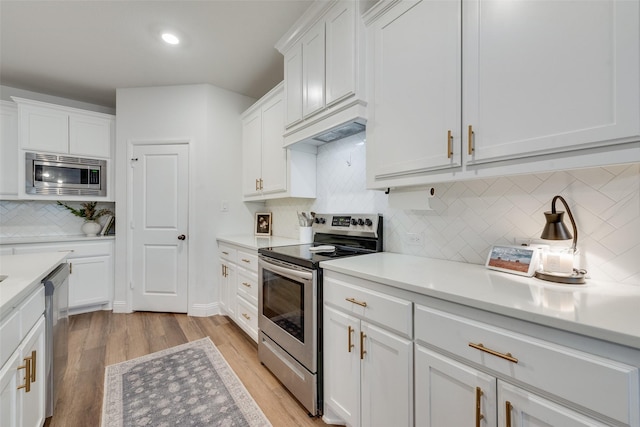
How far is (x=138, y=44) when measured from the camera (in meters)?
2.42

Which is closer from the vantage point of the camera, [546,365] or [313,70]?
[546,365]

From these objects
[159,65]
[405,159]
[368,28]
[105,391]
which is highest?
[159,65]

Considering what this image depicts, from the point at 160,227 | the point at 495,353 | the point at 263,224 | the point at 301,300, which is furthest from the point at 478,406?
the point at 160,227

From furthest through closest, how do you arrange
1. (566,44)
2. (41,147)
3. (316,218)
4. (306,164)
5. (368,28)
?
(41,147)
(306,164)
(316,218)
(368,28)
(566,44)

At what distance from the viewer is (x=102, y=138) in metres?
3.36

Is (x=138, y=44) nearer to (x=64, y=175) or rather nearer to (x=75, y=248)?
(x=64, y=175)

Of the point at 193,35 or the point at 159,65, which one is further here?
the point at 159,65

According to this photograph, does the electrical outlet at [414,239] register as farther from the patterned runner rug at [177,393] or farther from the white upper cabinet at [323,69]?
the patterned runner rug at [177,393]

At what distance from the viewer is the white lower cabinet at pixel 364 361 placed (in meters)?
1.15

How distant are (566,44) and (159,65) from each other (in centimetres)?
326

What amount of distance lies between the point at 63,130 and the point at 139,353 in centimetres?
279

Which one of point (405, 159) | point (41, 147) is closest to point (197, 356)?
point (405, 159)

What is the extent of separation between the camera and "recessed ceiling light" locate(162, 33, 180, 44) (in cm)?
230

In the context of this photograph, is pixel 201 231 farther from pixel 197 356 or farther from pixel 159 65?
pixel 159 65
